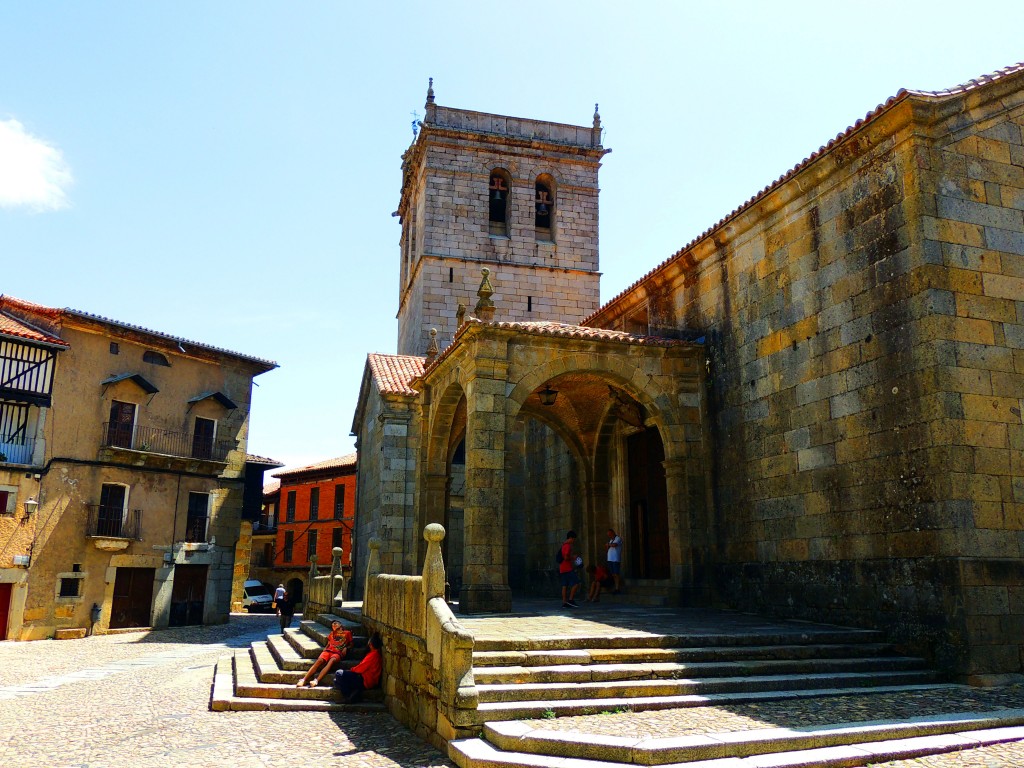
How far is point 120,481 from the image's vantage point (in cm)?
2330

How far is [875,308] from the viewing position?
9.62m

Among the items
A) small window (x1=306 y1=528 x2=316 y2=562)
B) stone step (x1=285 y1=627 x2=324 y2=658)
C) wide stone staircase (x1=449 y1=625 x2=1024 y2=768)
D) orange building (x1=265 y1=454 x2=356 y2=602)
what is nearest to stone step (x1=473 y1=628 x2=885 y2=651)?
wide stone staircase (x1=449 y1=625 x2=1024 y2=768)

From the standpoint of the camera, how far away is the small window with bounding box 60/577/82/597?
2173cm

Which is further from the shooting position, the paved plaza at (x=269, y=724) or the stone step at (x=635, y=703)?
the stone step at (x=635, y=703)

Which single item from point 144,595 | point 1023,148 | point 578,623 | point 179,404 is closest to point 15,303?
point 179,404

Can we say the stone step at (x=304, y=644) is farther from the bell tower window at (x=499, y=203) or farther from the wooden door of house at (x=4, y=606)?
the bell tower window at (x=499, y=203)

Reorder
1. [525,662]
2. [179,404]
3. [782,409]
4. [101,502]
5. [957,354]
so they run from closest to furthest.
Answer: [525,662] → [957,354] → [782,409] → [101,502] → [179,404]

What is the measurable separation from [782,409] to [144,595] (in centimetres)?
2043

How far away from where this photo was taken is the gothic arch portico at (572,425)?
1177 cm

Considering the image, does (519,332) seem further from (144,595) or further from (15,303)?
(15,303)

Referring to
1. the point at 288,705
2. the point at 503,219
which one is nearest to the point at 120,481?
the point at 503,219

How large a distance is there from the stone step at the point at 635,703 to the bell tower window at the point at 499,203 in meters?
22.5

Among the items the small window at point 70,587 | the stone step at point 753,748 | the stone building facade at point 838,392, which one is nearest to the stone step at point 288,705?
the stone building facade at point 838,392

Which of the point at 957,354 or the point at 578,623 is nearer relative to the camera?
the point at 957,354
